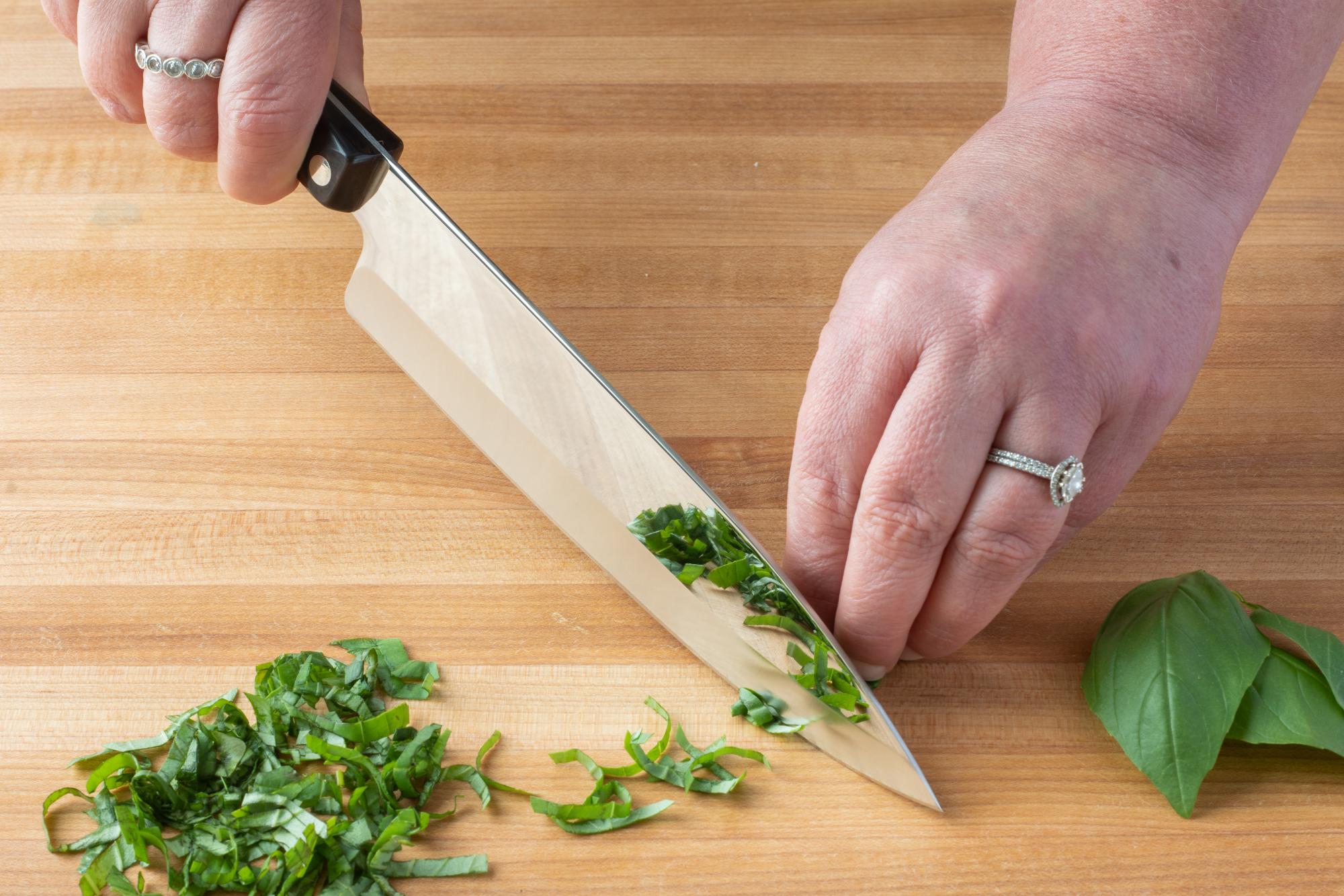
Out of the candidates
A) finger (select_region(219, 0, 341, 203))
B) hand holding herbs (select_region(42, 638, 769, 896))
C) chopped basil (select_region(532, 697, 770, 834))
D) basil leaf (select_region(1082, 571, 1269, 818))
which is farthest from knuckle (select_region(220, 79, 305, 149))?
basil leaf (select_region(1082, 571, 1269, 818))

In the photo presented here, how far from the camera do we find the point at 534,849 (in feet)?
2.64

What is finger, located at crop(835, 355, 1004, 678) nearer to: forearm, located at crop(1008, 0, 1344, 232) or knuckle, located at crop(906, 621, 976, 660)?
knuckle, located at crop(906, 621, 976, 660)

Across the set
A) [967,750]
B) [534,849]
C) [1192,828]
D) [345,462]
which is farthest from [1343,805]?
[345,462]

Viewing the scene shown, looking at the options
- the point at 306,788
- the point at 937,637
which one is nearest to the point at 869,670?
the point at 937,637

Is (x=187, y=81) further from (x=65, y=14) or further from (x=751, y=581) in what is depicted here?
(x=751, y=581)

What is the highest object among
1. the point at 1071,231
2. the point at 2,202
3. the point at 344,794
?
the point at 1071,231

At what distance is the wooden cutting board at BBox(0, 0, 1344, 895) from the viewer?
32.2 inches

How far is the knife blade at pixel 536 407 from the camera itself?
85 cm

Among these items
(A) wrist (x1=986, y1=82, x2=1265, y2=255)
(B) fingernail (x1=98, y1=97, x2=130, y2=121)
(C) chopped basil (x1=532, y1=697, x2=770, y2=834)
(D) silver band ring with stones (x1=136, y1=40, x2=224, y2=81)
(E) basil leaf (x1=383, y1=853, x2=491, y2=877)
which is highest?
(A) wrist (x1=986, y1=82, x2=1265, y2=255)

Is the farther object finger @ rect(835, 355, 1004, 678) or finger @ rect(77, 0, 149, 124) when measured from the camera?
finger @ rect(77, 0, 149, 124)

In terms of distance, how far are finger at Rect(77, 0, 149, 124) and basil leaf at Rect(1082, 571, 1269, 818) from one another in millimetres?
932

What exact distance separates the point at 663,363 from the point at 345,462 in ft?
1.03

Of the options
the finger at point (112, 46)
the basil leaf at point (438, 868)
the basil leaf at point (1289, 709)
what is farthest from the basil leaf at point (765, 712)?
the finger at point (112, 46)

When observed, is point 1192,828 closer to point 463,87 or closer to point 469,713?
point 469,713
